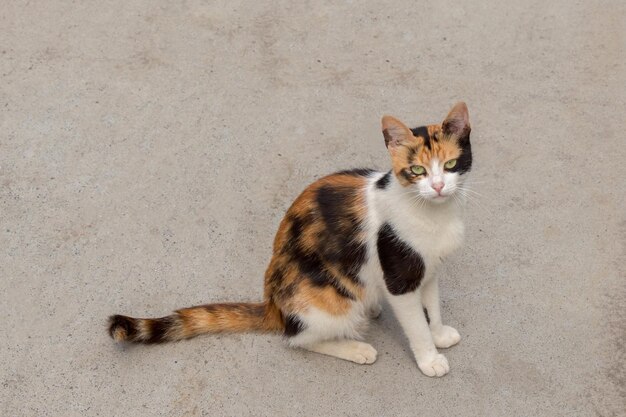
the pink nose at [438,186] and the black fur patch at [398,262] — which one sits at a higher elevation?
the pink nose at [438,186]

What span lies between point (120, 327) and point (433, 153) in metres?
1.30

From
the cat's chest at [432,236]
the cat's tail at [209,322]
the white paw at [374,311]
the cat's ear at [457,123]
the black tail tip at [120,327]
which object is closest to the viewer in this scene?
the cat's ear at [457,123]

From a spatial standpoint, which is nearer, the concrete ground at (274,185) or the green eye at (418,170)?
the green eye at (418,170)

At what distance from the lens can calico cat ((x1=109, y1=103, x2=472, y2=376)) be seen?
2.49m

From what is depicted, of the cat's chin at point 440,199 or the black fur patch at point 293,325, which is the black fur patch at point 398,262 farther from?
the black fur patch at point 293,325

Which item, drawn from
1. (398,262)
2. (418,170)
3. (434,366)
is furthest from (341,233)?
(434,366)

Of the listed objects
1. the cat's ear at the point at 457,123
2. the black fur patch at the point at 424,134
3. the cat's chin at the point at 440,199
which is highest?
the cat's ear at the point at 457,123

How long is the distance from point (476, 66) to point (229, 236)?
1.69 meters

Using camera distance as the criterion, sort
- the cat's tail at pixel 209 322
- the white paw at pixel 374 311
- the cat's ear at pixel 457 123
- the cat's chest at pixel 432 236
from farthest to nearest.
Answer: the white paw at pixel 374 311
the cat's tail at pixel 209 322
the cat's chest at pixel 432 236
the cat's ear at pixel 457 123

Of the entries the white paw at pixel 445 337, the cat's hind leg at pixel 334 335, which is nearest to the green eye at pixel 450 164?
the cat's hind leg at pixel 334 335

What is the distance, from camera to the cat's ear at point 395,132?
97.1 inches

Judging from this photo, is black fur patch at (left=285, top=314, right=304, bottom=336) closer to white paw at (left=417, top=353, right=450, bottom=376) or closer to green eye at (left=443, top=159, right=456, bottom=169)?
white paw at (left=417, top=353, right=450, bottom=376)

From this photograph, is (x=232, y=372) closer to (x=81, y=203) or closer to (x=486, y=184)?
(x=81, y=203)

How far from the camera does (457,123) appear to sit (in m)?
2.46
